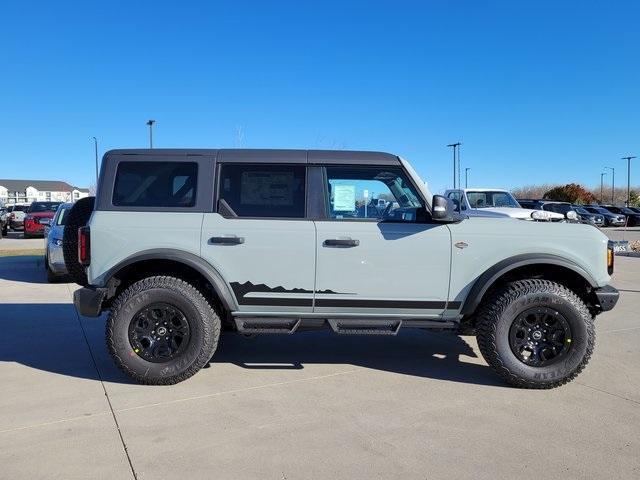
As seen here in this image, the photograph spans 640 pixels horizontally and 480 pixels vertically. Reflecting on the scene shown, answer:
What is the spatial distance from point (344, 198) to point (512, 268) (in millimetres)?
1513

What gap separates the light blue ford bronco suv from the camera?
14.3 feet

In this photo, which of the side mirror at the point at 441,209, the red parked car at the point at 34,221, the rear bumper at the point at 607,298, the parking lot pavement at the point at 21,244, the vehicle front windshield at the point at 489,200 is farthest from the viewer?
the red parked car at the point at 34,221

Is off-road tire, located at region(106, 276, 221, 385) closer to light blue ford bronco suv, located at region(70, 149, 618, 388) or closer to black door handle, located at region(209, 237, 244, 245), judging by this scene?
light blue ford bronco suv, located at region(70, 149, 618, 388)

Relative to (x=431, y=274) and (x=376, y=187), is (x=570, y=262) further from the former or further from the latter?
(x=376, y=187)

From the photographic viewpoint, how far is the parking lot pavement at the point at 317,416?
122 inches

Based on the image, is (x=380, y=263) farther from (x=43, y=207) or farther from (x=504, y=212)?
(x=43, y=207)

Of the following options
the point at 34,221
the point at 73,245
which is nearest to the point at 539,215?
the point at 73,245

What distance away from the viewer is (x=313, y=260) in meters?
4.38

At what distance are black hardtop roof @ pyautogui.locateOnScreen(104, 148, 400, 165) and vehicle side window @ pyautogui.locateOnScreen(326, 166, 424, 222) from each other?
77 millimetres

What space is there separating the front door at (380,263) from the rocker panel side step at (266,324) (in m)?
0.24

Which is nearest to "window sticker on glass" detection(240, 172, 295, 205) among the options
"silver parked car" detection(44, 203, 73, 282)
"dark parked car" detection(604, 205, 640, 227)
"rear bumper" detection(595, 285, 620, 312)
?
"rear bumper" detection(595, 285, 620, 312)

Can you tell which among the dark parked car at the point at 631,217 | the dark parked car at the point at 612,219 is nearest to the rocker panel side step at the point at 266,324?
the dark parked car at the point at 612,219

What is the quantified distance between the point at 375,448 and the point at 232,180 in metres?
2.47

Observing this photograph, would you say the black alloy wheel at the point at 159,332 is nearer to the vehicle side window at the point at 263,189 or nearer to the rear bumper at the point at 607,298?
the vehicle side window at the point at 263,189
